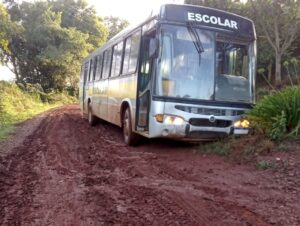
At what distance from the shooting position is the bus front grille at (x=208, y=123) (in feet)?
28.3

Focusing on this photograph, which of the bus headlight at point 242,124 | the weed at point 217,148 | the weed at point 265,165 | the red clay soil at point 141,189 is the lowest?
the red clay soil at point 141,189

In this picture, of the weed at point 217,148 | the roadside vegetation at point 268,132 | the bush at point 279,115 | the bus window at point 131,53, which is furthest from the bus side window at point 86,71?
the bush at point 279,115

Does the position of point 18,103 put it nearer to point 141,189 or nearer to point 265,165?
point 265,165

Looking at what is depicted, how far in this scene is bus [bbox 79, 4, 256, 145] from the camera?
8.52 meters

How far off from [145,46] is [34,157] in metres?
3.49

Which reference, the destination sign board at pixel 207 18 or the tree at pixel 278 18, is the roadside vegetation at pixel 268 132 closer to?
the destination sign board at pixel 207 18

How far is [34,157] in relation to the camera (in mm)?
8422

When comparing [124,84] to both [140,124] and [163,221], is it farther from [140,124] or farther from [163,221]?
[163,221]

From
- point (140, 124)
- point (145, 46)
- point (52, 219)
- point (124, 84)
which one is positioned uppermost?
point (145, 46)

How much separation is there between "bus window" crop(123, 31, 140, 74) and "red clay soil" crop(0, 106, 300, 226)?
2128 mm

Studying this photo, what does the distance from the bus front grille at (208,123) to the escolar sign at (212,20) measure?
2098 millimetres

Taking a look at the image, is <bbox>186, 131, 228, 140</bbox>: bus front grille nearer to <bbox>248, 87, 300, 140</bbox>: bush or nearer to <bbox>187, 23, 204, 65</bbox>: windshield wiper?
<bbox>248, 87, 300, 140</bbox>: bush

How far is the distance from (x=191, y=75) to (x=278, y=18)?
11711 mm

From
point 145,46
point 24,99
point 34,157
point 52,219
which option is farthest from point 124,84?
point 24,99
